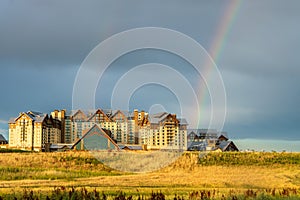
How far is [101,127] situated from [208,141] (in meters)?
20.4

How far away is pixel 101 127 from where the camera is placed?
9219 centimetres

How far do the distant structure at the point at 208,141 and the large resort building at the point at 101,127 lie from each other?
6.56 feet

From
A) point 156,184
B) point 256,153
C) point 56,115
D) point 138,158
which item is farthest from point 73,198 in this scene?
point 56,115

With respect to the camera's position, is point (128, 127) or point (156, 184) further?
point (128, 127)

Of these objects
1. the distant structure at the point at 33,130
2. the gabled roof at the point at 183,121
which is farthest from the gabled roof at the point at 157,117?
the distant structure at the point at 33,130

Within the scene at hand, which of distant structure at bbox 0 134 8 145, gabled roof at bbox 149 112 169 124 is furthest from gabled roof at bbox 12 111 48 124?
gabled roof at bbox 149 112 169 124

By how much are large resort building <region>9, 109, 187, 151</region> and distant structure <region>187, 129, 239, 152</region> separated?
6.56 feet

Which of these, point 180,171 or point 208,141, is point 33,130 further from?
point 180,171

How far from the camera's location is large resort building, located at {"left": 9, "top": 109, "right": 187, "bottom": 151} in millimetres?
87562

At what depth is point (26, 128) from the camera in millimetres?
98188

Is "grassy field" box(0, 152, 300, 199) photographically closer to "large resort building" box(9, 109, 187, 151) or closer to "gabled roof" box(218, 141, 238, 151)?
"gabled roof" box(218, 141, 238, 151)

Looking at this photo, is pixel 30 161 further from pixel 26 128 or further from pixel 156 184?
pixel 26 128

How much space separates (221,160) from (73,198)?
42077 millimetres

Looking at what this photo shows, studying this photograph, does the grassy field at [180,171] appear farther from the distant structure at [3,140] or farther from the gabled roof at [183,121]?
the distant structure at [3,140]
